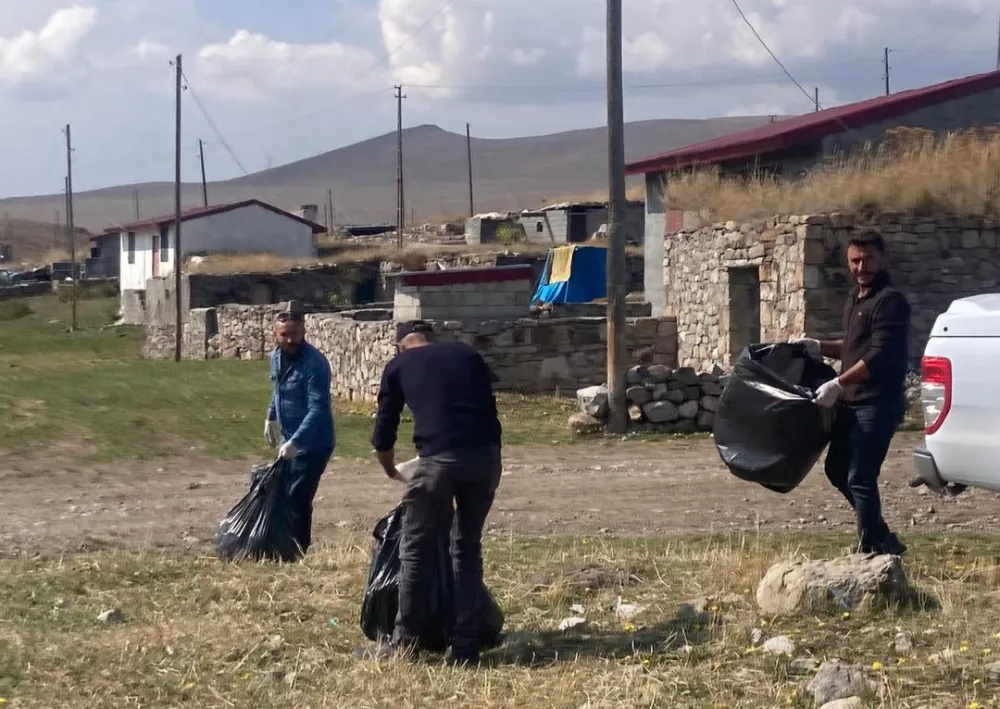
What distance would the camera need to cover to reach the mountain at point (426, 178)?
455 ft

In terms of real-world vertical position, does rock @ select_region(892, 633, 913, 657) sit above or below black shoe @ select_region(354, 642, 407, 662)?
above

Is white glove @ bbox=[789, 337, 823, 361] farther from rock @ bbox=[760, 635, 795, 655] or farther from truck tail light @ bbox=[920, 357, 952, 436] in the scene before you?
rock @ bbox=[760, 635, 795, 655]

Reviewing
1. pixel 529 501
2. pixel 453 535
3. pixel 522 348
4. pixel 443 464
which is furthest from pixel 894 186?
pixel 443 464

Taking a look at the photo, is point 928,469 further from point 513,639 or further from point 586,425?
point 586,425

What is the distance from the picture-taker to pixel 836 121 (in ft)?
63.7

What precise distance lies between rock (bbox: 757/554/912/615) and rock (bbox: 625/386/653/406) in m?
9.07

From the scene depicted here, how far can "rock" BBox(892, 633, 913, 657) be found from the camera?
5497mm

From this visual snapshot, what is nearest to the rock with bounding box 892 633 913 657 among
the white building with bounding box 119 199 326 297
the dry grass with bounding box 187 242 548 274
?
the dry grass with bounding box 187 242 548 274

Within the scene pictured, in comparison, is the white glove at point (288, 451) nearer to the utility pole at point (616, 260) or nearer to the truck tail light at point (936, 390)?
the truck tail light at point (936, 390)

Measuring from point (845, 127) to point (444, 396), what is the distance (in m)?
15.3

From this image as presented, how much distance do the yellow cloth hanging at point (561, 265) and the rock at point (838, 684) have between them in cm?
2405

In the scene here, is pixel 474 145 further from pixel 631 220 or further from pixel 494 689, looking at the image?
pixel 494 689

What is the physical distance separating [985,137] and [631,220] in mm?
27592

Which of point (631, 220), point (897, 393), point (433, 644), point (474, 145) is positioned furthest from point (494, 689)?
point (474, 145)
